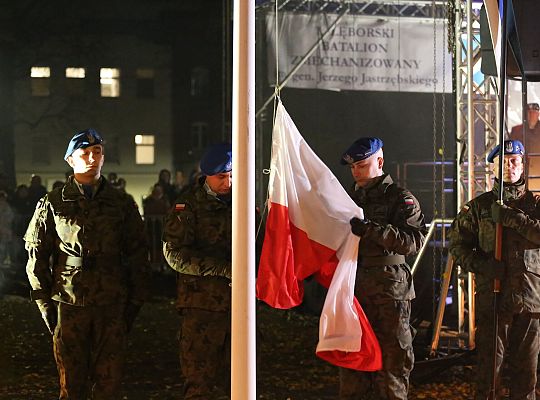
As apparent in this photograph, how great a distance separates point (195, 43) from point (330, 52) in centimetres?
1634

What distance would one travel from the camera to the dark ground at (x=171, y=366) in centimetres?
669

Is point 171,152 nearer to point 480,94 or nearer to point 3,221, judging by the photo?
point 3,221

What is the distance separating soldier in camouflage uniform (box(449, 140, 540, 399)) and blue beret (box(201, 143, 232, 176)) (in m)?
1.73

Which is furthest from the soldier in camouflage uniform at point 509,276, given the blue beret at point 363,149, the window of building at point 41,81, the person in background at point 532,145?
the window of building at point 41,81

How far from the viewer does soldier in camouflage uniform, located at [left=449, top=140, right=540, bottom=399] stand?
5.27 m

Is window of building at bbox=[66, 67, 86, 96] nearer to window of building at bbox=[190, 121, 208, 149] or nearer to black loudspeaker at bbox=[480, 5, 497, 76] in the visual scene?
window of building at bbox=[190, 121, 208, 149]

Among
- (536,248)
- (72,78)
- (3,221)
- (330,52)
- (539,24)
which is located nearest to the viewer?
(536,248)

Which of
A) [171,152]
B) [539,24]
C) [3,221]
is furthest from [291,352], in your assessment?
[171,152]

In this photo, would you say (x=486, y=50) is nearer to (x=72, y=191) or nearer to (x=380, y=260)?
(x=380, y=260)

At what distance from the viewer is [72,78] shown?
995 inches

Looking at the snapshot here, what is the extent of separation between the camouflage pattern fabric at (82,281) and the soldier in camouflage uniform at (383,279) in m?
1.50

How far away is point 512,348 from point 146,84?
25.0 meters

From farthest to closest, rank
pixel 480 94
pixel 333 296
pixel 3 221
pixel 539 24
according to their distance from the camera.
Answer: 1. pixel 3 221
2. pixel 480 94
3. pixel 539 24
4. pixel 333 296

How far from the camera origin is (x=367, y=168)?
504cm
